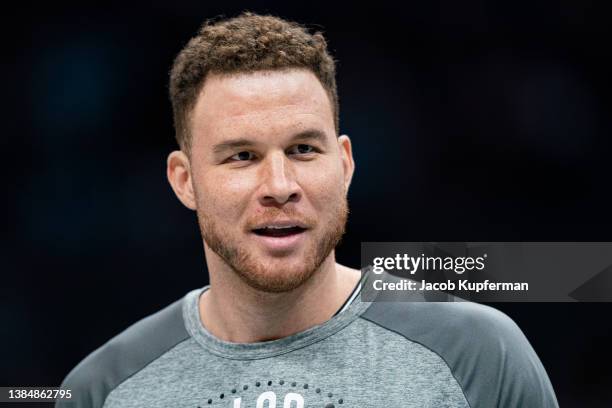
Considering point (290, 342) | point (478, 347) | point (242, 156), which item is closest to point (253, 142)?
point (242, 156)

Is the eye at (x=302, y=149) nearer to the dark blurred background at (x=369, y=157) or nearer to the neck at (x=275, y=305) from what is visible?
the neck at (x=275, y=305)

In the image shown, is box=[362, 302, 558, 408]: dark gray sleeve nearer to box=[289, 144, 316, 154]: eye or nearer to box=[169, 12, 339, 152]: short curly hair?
box=[289, 144, 316, 154]: eye

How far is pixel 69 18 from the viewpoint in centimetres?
510

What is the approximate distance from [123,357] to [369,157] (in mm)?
2495

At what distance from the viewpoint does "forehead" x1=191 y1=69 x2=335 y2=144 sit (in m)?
2.44

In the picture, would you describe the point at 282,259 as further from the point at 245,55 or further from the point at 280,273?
the point at 245,55

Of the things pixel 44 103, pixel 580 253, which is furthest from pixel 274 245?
pixel 44 103

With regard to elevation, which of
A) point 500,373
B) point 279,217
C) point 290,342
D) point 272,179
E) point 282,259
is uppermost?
point 272,179

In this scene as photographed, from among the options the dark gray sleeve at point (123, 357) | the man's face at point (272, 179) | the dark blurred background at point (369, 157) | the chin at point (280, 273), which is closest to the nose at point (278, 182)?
the man's face at point (272, 179)

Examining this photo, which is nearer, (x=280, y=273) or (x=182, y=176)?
(x=280, y=273)

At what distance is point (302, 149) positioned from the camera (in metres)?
2.48

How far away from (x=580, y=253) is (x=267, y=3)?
107 inches

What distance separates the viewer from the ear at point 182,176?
2744mm

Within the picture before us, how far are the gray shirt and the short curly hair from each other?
632 millimetres
